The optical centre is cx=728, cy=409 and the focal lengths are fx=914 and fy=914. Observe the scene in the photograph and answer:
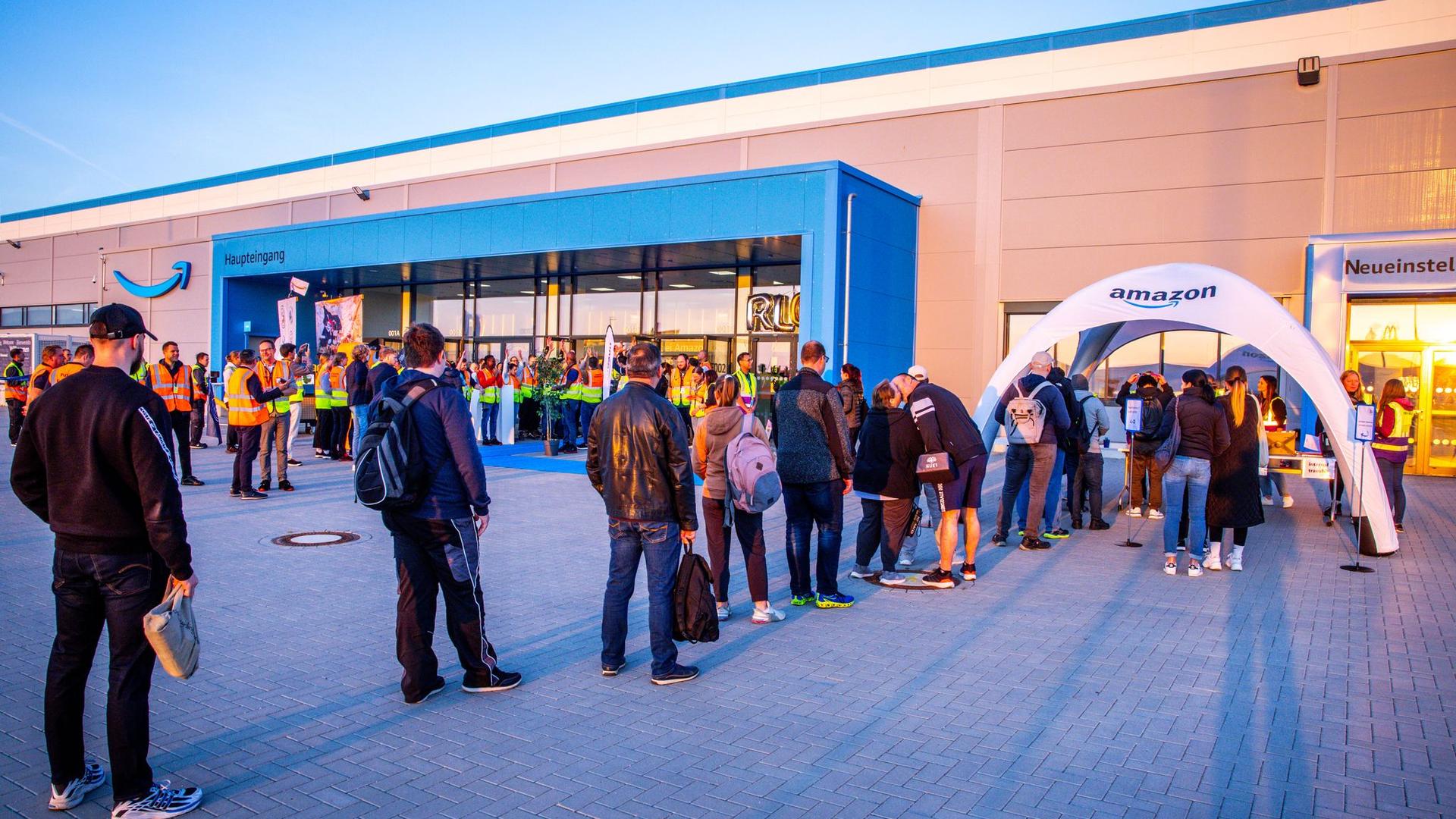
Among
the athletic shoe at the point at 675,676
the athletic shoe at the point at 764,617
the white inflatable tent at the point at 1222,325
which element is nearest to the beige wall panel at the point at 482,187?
the white inflatable tent at the point at 1222,325

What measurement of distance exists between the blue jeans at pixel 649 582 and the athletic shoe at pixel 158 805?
2.16 meters

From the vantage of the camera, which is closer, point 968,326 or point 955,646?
point 955,646

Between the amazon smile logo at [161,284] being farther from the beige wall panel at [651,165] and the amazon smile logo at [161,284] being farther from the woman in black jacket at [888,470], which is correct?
the woman in black jacket at [888,470]

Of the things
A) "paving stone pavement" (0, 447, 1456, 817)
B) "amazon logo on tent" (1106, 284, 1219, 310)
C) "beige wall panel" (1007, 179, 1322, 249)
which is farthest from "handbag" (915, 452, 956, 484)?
"beige wall panel" (1007, 179, 1322, 249)

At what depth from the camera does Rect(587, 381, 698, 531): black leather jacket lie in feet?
16.7

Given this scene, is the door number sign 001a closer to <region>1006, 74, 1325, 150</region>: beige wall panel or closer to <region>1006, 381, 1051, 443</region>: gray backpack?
<region>1006, 74, 1325, 150</region>: beige wall panel

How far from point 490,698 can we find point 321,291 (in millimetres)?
25158

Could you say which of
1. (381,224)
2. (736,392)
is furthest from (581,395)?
(736,392)

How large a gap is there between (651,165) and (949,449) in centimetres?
1729

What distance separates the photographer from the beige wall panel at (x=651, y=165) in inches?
870

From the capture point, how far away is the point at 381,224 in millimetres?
21391

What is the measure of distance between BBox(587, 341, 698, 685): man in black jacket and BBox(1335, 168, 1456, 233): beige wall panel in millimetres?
16072

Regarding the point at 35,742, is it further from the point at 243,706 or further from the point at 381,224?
the point at 381,224

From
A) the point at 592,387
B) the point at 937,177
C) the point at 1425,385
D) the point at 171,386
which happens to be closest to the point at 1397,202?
the point at 1425,385
